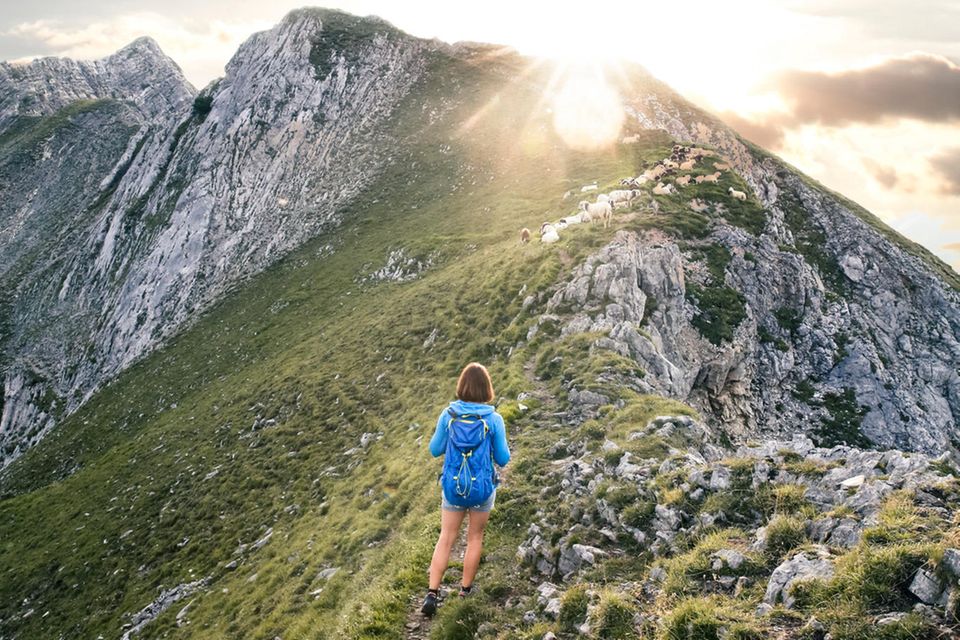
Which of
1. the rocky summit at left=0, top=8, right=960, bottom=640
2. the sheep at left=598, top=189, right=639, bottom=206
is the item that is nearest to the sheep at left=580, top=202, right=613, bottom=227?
the rocky summit at left=0, top=8, right=960, bottom=640

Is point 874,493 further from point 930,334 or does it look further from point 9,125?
point 9,125

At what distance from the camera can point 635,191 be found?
34.9 m

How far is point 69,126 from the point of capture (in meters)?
137

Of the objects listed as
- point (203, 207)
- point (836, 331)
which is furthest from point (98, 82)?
point (836, 331)

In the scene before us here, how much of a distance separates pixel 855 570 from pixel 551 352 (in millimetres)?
14996

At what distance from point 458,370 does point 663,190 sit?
20.1m

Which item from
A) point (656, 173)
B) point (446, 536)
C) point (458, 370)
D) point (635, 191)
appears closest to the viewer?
point (446, 536)

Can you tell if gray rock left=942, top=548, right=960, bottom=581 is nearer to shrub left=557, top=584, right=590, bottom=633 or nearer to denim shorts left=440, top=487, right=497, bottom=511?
shrub left=557, top=584, right=590, bottom=633

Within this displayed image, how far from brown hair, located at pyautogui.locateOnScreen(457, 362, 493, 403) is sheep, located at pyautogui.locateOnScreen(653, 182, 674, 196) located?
2978cm

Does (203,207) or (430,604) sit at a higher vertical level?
(203,207)

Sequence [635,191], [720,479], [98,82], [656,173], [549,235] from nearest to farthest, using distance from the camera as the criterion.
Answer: [720,479]
[549,235]
[635,191]
[656,173]
[98,82]

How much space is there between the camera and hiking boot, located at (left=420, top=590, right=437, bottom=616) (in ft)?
33.7

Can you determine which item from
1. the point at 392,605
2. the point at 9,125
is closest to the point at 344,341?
the point at 392,605

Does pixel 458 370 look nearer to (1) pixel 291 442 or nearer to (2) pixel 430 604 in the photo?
(1) pixel 291 442
